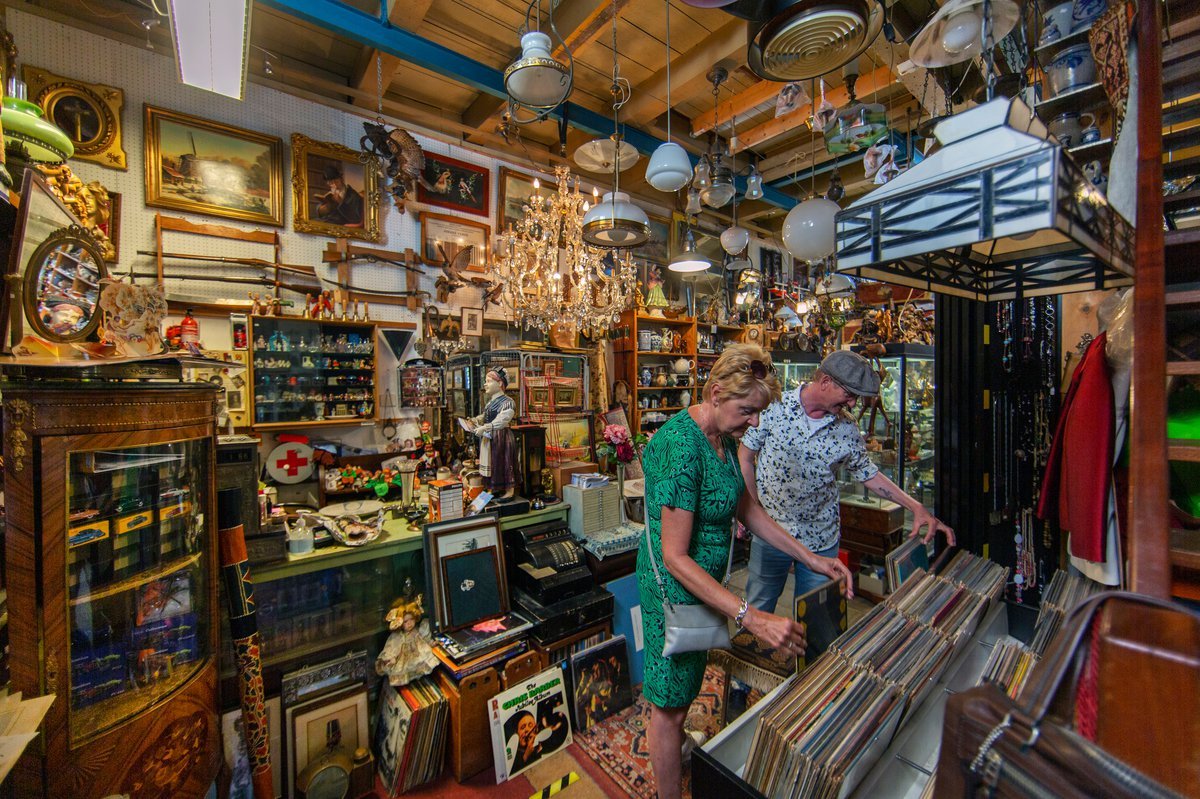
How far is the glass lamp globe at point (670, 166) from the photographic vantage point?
98.6 inches

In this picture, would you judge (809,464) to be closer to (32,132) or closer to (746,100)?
(746,100)

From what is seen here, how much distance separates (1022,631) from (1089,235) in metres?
1.59

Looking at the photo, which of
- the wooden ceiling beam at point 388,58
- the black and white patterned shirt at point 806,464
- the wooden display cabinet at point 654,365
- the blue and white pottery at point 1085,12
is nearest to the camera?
the blue and white pottery at point 1085,12

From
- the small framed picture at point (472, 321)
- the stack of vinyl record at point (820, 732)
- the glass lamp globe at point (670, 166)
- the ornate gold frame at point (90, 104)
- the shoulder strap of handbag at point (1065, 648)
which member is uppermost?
the ornate gold frame at point (90, 104)

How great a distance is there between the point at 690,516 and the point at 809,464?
1.11 meters

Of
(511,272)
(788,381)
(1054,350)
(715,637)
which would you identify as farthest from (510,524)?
(788,381)

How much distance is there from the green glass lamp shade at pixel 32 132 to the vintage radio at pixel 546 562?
95.8 inches

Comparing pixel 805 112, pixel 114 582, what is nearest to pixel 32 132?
pixel 114 582

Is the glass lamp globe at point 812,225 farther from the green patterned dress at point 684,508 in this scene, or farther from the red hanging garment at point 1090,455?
the green patterned dress at point 684,508

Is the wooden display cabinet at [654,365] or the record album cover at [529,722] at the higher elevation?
the wooden display cabinet at [654,365]

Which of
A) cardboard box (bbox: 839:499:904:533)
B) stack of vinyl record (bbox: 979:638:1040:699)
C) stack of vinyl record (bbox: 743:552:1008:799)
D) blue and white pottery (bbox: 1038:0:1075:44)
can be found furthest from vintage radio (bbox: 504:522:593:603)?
blue and white pottery (bbox: 1038:0:1075:44)

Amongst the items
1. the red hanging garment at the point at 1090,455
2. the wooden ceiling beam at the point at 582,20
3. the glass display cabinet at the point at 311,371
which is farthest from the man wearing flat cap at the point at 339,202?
the red hanging garment at the point at 1090,455

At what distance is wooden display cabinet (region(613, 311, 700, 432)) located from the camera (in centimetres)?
503

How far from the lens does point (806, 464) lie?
7.59 ft
